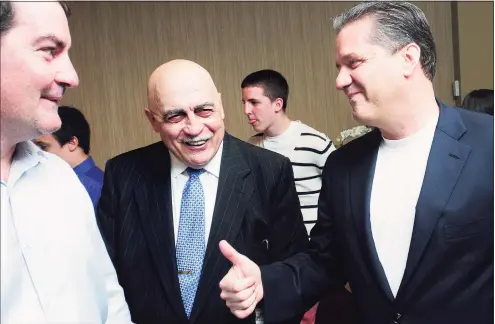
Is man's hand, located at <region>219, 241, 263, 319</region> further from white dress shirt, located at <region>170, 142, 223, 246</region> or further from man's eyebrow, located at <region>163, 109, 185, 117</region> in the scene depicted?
man's eyebrow, located at <region>163, 109, 185, 117</region>

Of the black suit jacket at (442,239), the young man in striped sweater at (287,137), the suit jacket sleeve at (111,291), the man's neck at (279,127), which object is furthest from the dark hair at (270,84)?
the suit jacket sleeve at (111,291)

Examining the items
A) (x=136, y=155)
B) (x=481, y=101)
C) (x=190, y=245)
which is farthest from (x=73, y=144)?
(x=481, y=101)

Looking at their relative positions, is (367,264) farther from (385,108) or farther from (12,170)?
(12,170)

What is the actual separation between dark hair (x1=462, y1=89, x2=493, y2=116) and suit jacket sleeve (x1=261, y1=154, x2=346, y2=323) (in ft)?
4.48

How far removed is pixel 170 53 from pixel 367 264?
10.8ft

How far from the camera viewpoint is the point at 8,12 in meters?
0.95

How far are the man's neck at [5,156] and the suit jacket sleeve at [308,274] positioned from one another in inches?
28.2

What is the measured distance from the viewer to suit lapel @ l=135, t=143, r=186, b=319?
5.02 ft

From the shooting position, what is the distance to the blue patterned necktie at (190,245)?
154 centimetres

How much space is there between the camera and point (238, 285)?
128cm

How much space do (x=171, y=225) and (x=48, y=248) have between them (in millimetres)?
544

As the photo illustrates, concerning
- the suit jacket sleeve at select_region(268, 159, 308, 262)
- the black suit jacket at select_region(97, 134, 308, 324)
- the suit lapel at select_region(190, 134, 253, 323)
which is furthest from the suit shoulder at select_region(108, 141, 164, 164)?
the suit jacket sleeve at select_region(268, 159, 308, 262)

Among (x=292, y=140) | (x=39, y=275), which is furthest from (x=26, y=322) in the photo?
(x=292, y=140)

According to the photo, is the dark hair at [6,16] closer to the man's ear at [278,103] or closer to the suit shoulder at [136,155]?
the suit shoulder at [136,155]
